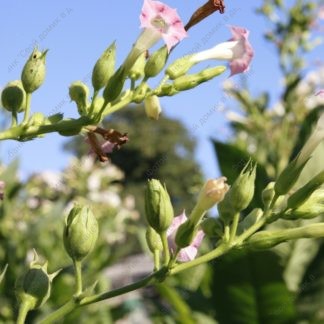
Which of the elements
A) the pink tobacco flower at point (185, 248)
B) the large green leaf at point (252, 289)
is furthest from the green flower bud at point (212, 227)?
the large green leaf at point (252, 289)

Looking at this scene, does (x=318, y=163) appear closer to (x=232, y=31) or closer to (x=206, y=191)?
(x=232, y=31)

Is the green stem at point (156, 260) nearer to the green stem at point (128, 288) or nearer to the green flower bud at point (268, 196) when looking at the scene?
the green stem at point (128, 288)

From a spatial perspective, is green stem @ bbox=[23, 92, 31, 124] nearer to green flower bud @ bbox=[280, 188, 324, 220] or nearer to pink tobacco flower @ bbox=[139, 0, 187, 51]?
pink tobacco flower @ bbox=[139, 0, 187, 51]

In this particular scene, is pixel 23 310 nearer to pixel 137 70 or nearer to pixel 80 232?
pixel 80 232

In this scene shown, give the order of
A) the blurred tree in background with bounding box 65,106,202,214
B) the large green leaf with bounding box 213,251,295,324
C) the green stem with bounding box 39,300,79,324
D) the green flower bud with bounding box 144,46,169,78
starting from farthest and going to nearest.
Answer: the blurred tree in background with bounding box 65,106,202,214, the large green leaf with bounding box 213,251,295,324, the green flower bud with bounding box 144,46,169,78, the green stem with bounding box 39,300,79,324

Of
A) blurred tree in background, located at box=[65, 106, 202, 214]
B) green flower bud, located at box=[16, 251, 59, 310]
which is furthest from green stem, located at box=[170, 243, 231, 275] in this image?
blurred tree in background, located at box=[65, 106, 202, 214]

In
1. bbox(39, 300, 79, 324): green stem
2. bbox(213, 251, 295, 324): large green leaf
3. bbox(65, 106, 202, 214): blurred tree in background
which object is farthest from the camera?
bbox(65, 106, 202, 214): blurred tree in background
